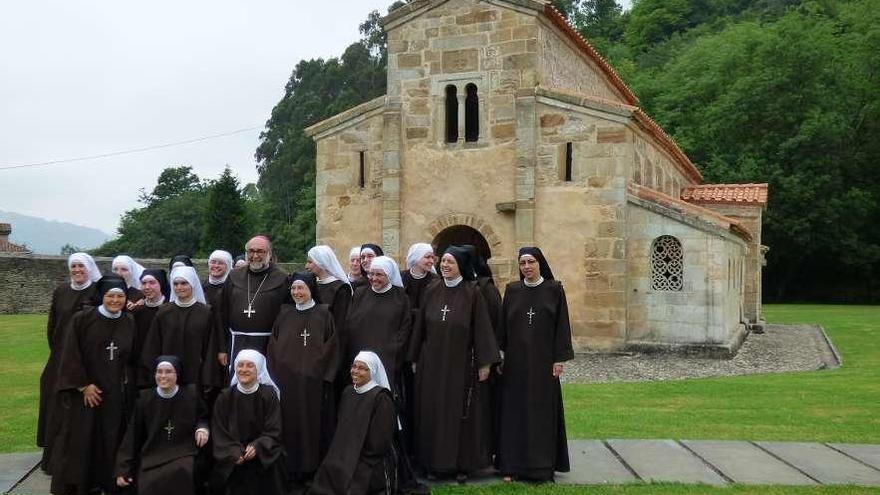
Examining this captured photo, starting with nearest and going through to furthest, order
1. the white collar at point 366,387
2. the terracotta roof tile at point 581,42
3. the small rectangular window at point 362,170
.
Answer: the white collar at point 366,387, the terracotta roof tile at point 581,42, the small rectangular window at point 362,170

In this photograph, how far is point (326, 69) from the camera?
Result: 5647 centimetres

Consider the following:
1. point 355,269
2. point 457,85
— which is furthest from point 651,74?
point 355,269

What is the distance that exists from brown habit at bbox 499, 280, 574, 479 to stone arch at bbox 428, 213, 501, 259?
8.80m

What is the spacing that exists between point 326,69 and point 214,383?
52.4 metres

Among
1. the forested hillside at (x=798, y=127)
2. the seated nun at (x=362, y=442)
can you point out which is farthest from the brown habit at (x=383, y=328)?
the forested hillside at (x=798, y=127)

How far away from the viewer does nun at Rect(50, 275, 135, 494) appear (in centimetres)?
607

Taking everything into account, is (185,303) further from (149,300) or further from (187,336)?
(149,300)

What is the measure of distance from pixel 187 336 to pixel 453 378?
7.24 ft

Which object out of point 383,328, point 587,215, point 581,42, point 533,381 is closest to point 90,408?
point 383,328

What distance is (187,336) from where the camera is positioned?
21.1 feet

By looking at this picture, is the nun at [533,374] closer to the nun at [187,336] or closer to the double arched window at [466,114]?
the nun at [187,336]

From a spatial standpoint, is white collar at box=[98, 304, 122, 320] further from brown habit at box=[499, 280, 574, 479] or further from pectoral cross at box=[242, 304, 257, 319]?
brown habit at box=[499, 280, 574, 479]

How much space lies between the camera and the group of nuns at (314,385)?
19.1 feet

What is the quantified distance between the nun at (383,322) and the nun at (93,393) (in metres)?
1.80
